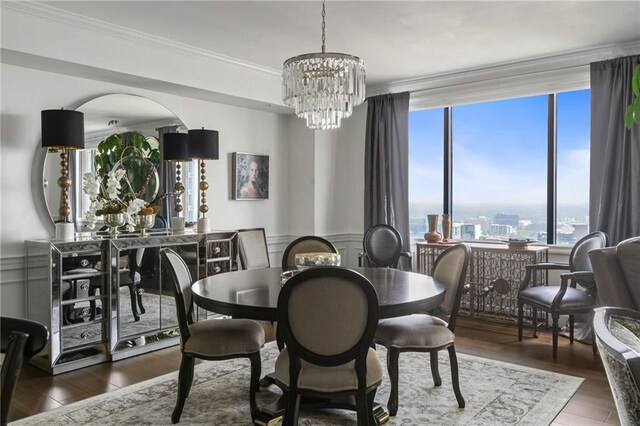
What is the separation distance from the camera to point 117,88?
14.5 ft

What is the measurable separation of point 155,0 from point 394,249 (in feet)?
11.0

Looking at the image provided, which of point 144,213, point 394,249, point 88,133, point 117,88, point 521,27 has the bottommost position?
point 394,249

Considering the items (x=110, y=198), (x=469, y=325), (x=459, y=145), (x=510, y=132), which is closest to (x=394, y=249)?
(x=469, y=325)

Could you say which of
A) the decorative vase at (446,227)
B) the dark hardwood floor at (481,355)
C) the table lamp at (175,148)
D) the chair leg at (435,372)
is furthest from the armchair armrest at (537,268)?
the table lamp at (175,148)

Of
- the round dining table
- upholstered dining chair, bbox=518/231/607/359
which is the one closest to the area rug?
the round dining table

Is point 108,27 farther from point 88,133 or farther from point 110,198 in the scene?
point 110,198

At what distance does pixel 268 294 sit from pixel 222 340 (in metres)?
0.38

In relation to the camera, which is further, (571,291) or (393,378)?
(571,291)

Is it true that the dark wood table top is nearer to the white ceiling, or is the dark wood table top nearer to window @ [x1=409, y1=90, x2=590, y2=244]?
the white ceiling

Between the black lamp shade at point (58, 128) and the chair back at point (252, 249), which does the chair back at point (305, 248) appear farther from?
the black lamp shade at point (58, 128)

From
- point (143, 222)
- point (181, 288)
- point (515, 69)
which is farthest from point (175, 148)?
point (515, 69)

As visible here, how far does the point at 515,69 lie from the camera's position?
4922mm

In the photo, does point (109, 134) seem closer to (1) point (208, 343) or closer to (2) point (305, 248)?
(2) point (305, 248)

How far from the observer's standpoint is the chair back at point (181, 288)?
280 cm
